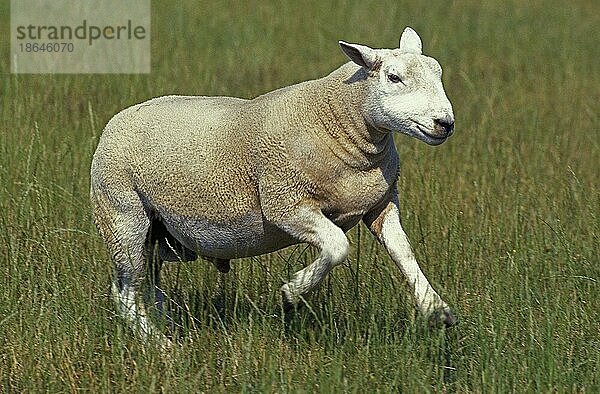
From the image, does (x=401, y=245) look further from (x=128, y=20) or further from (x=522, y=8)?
(x=522, y=8)

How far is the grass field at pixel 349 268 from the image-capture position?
420 cm

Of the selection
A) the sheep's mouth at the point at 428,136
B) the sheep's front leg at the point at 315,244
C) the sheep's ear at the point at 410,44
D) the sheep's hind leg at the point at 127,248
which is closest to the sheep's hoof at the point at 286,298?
the sheep's front leg at the point at 315,244

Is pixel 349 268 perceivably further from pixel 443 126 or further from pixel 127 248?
pixel 443 126

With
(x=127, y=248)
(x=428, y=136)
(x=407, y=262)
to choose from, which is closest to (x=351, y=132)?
(x=428, y=136)

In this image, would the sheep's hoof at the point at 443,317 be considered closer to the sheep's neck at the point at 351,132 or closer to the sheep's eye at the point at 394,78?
the sheep's neck at the point at 351,132

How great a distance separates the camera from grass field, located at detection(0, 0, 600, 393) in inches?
165

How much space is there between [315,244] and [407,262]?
0.34m

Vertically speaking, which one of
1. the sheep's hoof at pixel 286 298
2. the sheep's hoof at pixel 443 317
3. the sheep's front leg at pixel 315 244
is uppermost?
the sheep's front leg at pixel 315 244

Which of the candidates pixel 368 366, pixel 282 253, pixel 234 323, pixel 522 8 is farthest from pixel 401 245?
pixel 522 8

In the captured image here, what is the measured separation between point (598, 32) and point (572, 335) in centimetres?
710

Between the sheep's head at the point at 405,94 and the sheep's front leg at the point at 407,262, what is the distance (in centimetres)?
33

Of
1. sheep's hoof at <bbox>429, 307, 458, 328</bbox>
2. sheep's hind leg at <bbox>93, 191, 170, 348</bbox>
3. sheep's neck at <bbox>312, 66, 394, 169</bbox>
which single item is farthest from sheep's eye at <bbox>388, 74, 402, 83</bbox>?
sheep's hind leg at <bbox>93, 191, 170, 348</bbox>

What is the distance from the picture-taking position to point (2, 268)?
5.09 meters

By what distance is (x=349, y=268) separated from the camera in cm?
489
